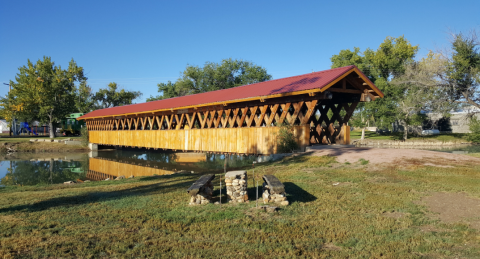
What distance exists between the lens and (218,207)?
6582 millimetres

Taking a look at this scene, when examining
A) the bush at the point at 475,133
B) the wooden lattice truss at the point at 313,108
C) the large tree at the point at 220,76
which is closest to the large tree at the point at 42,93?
the large tree at the point at 220,76

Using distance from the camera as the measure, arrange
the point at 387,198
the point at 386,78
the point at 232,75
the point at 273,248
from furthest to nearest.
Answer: the point at 232,75 < the point at 386,78 < the point at 387,198 < the point at 273,248

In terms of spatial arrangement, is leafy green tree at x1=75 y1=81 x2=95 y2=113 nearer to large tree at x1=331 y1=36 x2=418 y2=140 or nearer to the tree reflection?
the tree reflection

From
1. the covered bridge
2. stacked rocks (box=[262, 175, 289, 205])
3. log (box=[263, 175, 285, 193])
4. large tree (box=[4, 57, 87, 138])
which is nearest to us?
log (box=[263, 175, 285, 193])

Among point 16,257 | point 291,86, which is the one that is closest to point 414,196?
point 16,257

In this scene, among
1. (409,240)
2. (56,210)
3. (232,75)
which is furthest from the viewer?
(232,75)

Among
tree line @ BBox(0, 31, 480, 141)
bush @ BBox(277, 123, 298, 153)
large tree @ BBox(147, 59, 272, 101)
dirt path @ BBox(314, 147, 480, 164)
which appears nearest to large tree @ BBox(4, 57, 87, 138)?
tree line @ BBox(0, 31, 480, 141)

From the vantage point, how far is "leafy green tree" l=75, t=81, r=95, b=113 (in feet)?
165

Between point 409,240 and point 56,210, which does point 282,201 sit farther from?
point 56,210

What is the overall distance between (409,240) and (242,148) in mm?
12869

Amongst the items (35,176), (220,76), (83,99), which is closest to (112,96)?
(83,99)

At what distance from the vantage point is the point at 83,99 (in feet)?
173

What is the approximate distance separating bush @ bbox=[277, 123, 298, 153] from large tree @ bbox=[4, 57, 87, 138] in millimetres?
34590

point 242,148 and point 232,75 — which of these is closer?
point 242,148
